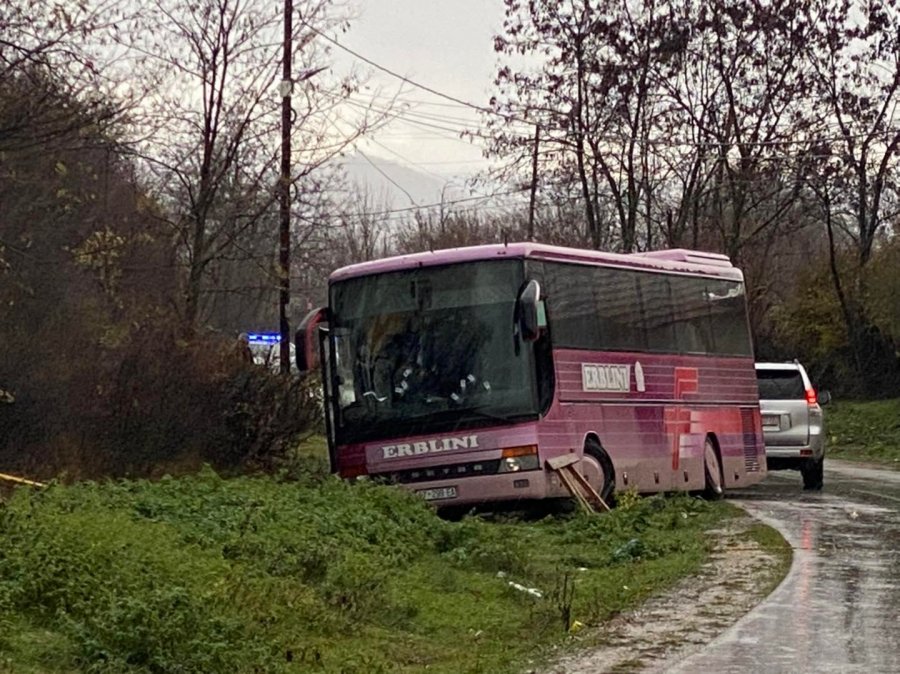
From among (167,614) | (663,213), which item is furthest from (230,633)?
(663,213)

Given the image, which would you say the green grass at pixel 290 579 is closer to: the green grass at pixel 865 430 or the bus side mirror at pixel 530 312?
the bus side mirror at pixel 530 312

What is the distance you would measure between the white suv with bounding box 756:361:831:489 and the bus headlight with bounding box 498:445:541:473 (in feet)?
29.6

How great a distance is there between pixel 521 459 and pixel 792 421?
31.4ft

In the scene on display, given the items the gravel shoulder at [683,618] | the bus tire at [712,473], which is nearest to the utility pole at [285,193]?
the bus tire at [712,473]

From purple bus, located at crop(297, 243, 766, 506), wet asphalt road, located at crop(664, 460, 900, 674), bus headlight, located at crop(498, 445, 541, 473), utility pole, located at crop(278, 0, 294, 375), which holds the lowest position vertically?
wet asphalt road, located at crop(664, 460, 900, 674)

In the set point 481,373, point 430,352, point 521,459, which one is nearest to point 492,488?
point 521,459

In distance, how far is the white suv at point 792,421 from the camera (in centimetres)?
2506

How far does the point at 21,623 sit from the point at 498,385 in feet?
31.6

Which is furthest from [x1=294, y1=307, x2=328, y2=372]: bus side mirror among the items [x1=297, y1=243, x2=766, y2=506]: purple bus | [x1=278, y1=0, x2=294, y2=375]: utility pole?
[x1=278, y1=0, x2=294, y2=375]: utility pole

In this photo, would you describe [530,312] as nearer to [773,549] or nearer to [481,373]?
[481,373]

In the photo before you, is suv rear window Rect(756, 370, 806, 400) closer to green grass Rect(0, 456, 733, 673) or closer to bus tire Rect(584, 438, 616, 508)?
bus tire Rect(584, 438, 616, 508)

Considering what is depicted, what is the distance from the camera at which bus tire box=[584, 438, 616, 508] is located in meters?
18.8

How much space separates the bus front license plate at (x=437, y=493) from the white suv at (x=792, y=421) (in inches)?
368

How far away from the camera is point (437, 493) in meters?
17.6
